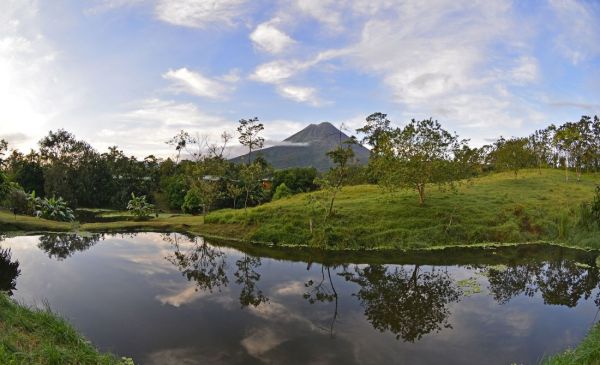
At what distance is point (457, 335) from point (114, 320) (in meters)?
12.9

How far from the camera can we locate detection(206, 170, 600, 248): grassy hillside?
2912cm

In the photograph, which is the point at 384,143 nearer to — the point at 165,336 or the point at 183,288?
the point at 183,288

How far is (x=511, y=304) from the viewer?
1750 cm

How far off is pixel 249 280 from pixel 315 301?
15.8ft

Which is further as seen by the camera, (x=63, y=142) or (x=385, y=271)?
(x=63, y=142)

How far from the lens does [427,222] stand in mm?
30891

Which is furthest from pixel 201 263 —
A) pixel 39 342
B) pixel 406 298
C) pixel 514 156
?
pixel 514 156

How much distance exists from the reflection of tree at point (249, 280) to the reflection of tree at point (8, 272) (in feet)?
34.8

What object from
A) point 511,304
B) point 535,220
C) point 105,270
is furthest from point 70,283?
point 535,220

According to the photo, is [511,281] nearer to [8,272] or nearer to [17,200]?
[8,272]

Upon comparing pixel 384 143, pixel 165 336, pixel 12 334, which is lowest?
pixel 165 336

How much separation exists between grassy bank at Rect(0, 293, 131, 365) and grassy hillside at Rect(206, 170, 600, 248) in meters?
19.6

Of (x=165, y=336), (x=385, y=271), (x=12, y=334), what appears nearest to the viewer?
(x=12, y=334)

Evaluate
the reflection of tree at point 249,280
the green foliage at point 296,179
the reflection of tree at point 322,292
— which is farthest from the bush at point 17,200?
the green foliage at point 296,179
